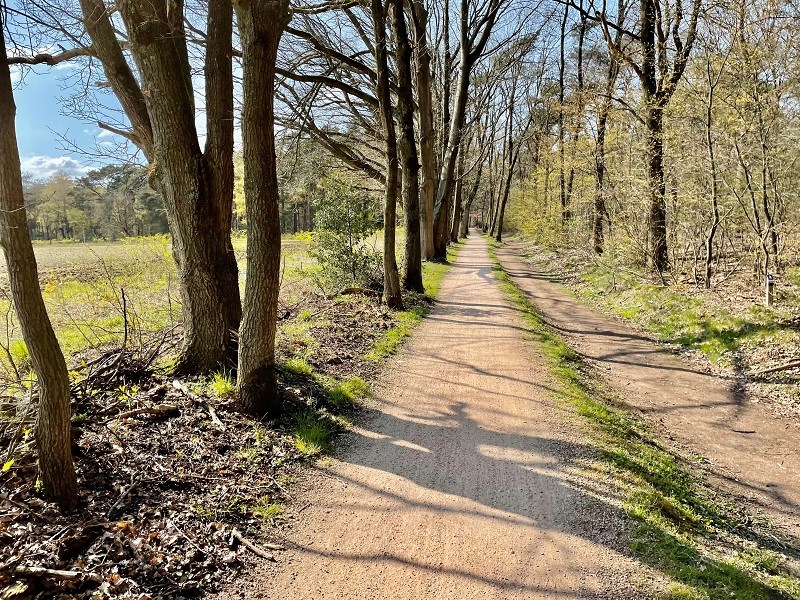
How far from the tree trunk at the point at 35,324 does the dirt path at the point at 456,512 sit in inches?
60.5

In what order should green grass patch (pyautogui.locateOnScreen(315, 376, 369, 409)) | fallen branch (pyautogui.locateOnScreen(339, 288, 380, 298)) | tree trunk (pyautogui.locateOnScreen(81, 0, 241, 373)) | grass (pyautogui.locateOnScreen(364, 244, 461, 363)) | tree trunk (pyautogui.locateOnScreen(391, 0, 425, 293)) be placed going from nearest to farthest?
tree trunk (pyautogui.locateOnScreen(81, 0, 241, 373))
green grass patch (pyautogui.locateOnScreen(315, 376, 369, 409))
grass (pyautogui.locateOnScreen(364, 244, 461, 363))
tree trunk (pyautogui.locateOnScreen(391, 0, 425, 293))
fallen branch (pyautogui.locateOnScreen(339, 288, 380, 298))

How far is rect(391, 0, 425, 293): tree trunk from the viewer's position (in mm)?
10406

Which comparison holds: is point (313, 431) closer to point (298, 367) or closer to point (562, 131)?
point (298, 367)

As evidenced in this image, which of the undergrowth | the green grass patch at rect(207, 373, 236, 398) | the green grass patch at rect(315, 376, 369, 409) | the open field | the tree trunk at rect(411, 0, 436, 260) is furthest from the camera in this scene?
the tree trunk at rect(411, 0, 436, 260)

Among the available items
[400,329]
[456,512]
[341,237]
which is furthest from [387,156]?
[456,512]

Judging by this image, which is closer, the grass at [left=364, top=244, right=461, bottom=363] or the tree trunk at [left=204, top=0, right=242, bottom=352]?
the tree trunk at [left=204, top=0, right=242, bottom=352]

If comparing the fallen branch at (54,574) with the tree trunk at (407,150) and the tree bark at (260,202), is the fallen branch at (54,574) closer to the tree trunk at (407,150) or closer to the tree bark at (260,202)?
the tree bark at (260,202)

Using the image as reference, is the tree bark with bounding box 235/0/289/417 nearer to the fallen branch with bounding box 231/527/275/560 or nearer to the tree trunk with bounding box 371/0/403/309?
the fallen branch with bounding box 231/527/275/560

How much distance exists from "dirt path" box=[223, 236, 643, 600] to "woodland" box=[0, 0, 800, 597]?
49 cm

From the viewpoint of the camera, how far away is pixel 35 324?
3.10m

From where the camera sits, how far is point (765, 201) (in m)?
9.62

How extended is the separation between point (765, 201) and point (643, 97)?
4835 mm

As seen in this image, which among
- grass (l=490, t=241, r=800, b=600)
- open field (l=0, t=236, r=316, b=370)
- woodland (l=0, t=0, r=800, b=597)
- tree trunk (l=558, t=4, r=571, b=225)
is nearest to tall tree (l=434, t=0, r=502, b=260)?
woodland (l=0, t=0, r=800, b=597)

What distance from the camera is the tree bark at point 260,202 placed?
471 cm
